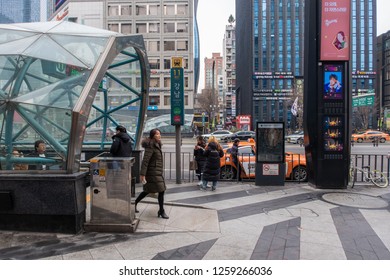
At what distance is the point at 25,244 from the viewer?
5145 millimetres

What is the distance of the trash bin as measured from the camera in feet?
18.9

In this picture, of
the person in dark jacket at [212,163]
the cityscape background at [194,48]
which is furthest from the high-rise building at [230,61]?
the person in dark jacket at [212,163]

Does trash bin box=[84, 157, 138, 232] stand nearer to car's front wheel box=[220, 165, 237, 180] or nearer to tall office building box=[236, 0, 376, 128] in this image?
car's front wheel box=[220, 165, 237, 180]

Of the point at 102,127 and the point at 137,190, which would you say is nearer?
the point at 137,190

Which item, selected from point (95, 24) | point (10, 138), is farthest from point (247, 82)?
point (10, 138)

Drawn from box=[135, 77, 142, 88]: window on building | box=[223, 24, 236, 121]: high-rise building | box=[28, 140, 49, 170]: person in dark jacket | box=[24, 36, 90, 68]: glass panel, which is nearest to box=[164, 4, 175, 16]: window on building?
box=[135, 77, 142, 88]: window on building

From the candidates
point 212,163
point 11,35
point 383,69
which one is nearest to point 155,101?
point 212,163

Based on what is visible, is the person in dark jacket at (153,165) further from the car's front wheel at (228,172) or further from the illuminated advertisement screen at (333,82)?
the illuminated advertisement screen at (333,82)

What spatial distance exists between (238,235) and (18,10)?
2751 centimetres

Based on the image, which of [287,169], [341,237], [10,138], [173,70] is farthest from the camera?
[287,169]

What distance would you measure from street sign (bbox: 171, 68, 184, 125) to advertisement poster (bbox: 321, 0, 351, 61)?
→ 4224mm

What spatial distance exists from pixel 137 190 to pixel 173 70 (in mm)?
3860

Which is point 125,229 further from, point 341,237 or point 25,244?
point 341,237

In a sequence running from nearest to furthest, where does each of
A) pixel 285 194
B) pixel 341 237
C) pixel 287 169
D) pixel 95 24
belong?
pixel 341 237 → pixel 285 194 → pixel 287 169 → pixel 95 24
